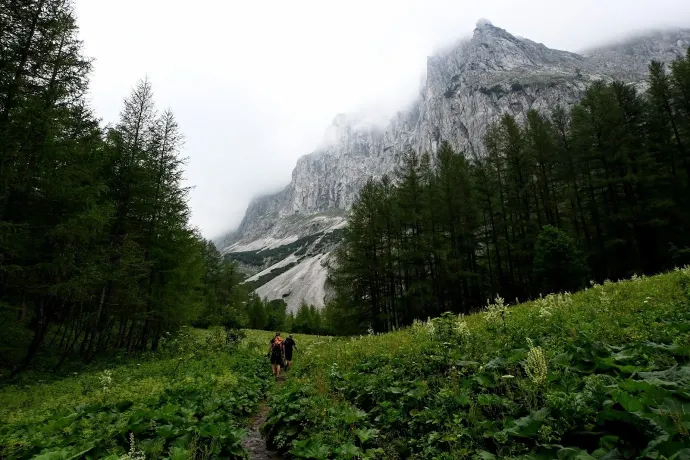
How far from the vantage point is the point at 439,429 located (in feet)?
15.3

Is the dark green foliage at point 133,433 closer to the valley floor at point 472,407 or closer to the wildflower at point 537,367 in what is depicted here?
the valley floor at point 472,407

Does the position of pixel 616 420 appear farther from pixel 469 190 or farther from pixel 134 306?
pixel 469 190

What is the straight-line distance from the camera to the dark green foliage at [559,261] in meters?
26.2

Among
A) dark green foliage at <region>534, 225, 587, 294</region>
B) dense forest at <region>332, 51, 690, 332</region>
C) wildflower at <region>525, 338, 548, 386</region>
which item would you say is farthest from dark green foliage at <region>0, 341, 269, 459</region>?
dark green foliage at <region>534, 225, 587, 294</region>

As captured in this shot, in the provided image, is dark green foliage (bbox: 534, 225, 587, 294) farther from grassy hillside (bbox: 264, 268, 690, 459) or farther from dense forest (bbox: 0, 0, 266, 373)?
dense forest (bbox: 0, 0, 266, 373)

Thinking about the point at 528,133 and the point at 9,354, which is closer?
the point at 9,354

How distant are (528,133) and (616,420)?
Result: 3672 cm

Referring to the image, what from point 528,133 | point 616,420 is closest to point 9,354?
point 616,420

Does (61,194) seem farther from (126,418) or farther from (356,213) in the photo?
(356,213)

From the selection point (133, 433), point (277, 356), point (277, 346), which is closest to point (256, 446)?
point (133, 433)

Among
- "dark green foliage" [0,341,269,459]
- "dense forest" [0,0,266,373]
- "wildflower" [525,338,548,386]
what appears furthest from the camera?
"dense forest" [0,0,266,373]

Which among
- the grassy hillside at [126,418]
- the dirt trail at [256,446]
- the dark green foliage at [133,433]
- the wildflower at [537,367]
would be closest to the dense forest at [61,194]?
the grassy hillside at [126,418]

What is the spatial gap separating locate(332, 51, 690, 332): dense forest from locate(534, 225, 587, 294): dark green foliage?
0.09 m

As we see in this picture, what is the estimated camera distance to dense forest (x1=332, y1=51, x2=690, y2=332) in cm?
2786
